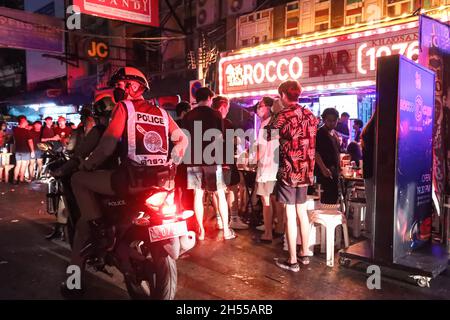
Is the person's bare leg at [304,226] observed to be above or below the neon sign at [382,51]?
below

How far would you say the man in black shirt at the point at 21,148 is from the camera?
43.5 ft

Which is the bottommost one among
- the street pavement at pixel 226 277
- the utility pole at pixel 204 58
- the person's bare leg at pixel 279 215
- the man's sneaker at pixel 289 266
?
the street pavement at pixel 226 277

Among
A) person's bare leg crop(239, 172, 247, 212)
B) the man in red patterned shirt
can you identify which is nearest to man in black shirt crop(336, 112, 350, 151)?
person's bare leg crop(239, 172, 247, 212)

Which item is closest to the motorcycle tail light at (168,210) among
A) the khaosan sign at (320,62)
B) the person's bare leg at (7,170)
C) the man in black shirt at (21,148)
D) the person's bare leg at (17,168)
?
the khaosan sign at (320,62)

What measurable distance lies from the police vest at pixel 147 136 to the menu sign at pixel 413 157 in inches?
106

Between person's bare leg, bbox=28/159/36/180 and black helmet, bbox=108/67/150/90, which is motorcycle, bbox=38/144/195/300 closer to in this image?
black helmet, bbox=108/67/150/90

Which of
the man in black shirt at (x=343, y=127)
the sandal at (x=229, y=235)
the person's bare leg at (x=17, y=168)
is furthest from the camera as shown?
the person's bare leg at (x=17, y=168)

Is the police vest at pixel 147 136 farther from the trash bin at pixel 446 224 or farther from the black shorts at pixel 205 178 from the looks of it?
the trash bin at pixel 446 224

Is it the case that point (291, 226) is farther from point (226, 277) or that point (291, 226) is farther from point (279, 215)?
point (279, 215)

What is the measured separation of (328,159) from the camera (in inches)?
234

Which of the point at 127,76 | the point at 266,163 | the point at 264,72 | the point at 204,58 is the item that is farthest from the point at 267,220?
the point at 204,58

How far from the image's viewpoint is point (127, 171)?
379 centimetres

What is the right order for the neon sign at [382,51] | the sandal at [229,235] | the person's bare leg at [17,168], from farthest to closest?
the person's bare leg at [17,168], the neon sign at [382,51], the sandal at [229,235]
